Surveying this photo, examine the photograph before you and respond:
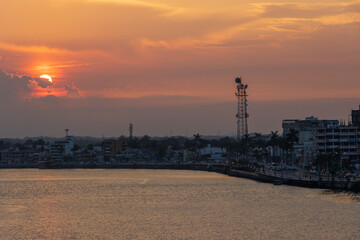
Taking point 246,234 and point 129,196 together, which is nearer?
point 246,234

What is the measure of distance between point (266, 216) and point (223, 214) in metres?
7.68

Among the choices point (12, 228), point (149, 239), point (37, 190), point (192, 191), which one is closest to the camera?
point (149, 239)

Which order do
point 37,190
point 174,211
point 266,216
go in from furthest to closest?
1. point 37,190
2. point 174,211
3. point 266,216

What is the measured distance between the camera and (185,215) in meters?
110

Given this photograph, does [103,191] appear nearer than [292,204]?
No

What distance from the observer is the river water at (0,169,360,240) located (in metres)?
91.2

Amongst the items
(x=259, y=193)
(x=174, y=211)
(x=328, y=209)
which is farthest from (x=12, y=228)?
(x=259, y=193)

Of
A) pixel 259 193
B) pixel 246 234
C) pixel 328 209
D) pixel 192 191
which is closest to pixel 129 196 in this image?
pixel 192 191

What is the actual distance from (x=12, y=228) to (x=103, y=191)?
2833 inches

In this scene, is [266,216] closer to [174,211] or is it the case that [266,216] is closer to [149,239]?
[174,211]

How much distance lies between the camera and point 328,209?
370ft

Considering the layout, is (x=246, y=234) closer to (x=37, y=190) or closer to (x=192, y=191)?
(x=192, y=191)

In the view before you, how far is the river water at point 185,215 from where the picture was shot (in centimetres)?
9125

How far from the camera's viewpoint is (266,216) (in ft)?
354
